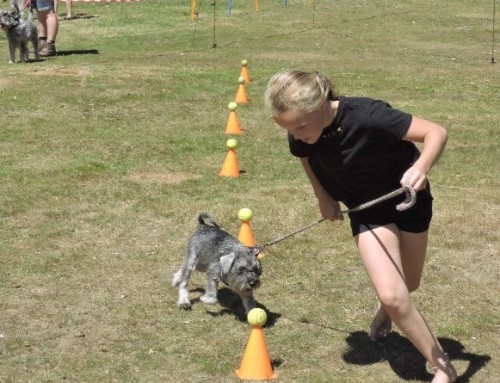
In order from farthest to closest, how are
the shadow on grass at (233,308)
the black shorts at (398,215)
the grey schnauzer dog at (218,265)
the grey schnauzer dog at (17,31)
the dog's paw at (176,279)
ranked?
the grey schnauzer dog at (17,31), the dog's paw at (176,279), the shadow on grass at (233,308), the grey schnauzer dog at (218,265), the black shorts at (398,215)

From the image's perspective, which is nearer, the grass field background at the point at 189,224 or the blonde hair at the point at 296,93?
the blonde hair at the point at 296,93

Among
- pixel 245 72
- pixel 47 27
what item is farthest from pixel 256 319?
pixel 47 27

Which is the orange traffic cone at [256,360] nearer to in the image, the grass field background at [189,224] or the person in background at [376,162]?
the grass field background at [189,224]

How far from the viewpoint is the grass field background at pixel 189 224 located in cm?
542

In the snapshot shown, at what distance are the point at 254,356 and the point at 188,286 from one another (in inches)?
53.8

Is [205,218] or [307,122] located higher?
[307,122]

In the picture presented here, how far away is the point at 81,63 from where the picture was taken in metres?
16.4

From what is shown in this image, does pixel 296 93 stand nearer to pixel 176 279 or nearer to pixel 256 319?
pixel 256 319

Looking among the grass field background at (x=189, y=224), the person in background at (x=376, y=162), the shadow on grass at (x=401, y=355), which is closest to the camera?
the person in background at (x=376, y=162)

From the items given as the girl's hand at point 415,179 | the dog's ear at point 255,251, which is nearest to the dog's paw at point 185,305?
the dog's ear at point 255,251

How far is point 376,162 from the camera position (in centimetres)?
472

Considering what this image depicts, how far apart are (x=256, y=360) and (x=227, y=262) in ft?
3.02

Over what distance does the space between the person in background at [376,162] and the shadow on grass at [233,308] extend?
1.30 meters

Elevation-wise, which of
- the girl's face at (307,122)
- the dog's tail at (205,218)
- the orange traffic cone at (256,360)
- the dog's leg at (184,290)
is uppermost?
the girl's face at (307,122)
